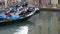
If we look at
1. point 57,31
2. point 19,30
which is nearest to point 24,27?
point 19,30

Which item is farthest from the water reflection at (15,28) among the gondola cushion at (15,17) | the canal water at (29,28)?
the gondola cushion at (15,17)

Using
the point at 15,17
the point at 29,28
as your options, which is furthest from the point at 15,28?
the point at 15,17

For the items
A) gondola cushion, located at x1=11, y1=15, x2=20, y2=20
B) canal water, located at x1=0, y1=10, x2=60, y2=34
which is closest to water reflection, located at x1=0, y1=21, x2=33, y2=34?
canal water, located at x1=0, y1=10, x2=60, y2=34

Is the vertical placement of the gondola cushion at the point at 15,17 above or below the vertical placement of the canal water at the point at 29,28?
above

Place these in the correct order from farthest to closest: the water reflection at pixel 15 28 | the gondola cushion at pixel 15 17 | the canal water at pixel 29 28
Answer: the gondola cushion at pixel 15 17
the canal water at pixel 29 28
the water reflection at pixel 15 28

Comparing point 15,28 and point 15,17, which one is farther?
point 15,17

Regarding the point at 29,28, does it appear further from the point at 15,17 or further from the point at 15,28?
the point at 15,17

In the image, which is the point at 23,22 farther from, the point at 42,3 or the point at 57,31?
the point at 42,3

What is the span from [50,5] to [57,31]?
12.3 meters

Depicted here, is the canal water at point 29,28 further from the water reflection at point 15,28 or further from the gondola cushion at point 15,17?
the gondola cushion at point 15,17

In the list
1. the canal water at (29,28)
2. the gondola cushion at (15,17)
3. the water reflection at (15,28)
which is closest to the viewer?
the water reflection at (15,28)

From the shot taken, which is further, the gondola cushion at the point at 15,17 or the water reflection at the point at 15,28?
the gondola cushion at the point at 15,17

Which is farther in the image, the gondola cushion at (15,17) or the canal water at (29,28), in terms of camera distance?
the gondola cushion at (15,17)

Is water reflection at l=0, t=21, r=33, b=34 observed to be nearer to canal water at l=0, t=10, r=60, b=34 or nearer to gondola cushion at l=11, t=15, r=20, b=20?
canal water at l=0, t=10, r=60, b=34
